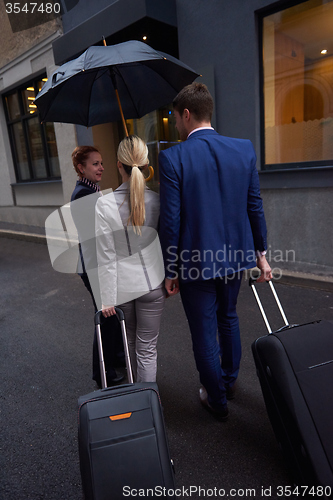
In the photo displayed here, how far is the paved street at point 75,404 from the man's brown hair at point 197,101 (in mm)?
2113

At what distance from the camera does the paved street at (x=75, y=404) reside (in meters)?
2.02

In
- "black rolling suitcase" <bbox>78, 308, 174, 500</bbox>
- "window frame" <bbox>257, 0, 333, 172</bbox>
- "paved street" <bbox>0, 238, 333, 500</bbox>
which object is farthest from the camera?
"window frame" <bbox>257, 0, 333, 172</bbox>

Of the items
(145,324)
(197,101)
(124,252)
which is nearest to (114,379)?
(145,324)

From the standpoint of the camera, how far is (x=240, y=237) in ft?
7.22

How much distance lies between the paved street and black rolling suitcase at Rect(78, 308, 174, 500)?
577 millimetres

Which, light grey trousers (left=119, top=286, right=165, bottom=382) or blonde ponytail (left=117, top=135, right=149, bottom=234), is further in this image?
light grey trousers (left=119, top=286, right=165, bottom=382)

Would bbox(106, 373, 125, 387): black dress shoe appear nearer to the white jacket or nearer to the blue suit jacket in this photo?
the white jacket

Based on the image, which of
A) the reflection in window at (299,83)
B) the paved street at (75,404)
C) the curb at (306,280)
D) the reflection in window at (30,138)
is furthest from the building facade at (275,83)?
the reflection in window at (30,138)

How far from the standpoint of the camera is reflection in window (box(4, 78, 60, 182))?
9.89 meters

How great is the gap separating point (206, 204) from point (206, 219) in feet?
0.30

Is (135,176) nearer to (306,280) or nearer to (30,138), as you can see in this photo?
(306,280)

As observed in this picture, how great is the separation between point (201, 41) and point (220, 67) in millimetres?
613

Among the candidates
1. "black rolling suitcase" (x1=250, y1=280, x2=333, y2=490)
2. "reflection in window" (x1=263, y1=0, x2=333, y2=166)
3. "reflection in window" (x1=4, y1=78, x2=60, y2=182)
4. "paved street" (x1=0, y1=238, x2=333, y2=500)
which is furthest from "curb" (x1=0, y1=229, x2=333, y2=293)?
"reflection in window" (x1=4, y1=78, x2=60, y2=182)

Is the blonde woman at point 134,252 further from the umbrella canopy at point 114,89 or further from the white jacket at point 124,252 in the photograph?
the umbrella canopy at point 114,89
